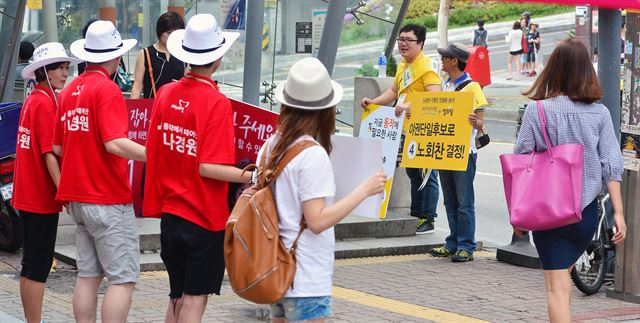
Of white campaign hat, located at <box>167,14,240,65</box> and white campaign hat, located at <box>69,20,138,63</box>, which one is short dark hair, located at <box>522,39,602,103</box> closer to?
white campaign hat, located at <box>167,14,240,65</box>

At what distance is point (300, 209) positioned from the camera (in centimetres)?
430

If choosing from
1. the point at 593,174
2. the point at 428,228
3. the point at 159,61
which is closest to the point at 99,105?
the point at 593,174

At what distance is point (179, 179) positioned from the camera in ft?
17.3

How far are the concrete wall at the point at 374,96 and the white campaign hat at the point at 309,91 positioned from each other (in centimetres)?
592

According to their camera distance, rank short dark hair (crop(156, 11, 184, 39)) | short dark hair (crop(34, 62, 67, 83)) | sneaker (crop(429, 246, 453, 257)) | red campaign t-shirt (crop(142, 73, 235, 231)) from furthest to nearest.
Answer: sneaker (crop(429, 246, 453, 257))
short dark hair (crop(156, 11, 184, 39))
short dark hair (crop(34, 62, 67, 83))
red campaign t-shirt (crop(142, 73, 235, 231))

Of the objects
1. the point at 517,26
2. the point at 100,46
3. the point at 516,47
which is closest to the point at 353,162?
the point at 100,46

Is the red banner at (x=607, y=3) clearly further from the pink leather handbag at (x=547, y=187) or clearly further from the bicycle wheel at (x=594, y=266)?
the bicycle wheel at (x=594, y=266)

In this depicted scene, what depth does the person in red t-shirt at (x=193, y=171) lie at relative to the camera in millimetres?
5148

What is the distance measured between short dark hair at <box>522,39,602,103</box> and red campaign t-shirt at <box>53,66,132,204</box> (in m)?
2.31

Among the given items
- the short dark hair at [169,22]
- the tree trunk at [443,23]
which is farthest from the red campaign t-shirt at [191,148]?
the tree trunk at [443,23]

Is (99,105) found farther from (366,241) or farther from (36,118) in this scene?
(366,241)

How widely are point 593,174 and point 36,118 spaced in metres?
3.09

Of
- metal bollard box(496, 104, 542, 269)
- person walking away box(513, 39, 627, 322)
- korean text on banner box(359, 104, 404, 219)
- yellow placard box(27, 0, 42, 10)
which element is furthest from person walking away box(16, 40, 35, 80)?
person walking away box(513, 39, 627, 322)

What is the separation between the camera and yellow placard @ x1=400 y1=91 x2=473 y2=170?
29.4 ft
